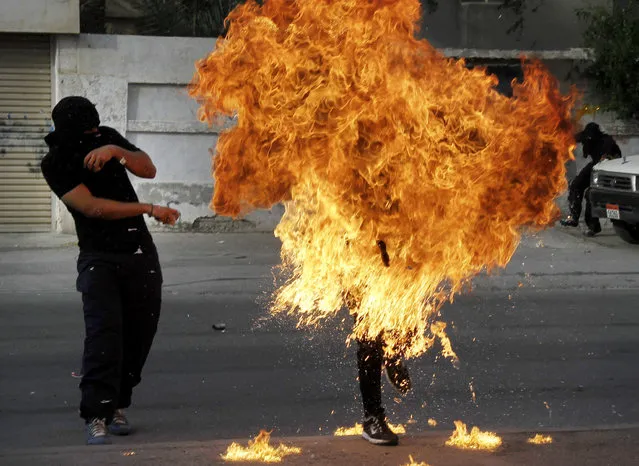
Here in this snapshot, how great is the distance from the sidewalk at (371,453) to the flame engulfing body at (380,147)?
0.56 metres

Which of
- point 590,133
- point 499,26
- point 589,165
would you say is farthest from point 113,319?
point 499,26

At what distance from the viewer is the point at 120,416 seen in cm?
594

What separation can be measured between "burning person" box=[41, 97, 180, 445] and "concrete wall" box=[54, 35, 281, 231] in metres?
9.56

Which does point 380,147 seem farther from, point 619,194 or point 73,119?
point 619,194

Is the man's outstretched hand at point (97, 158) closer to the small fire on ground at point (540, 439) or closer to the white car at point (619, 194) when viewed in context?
the small fire on ground at point (540, 439)

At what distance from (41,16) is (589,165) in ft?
26.8

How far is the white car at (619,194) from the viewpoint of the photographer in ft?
47.2

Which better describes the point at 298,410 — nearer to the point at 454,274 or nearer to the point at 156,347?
the point at 454,274

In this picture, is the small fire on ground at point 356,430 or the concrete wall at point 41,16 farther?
the concrete wall at point 41,16

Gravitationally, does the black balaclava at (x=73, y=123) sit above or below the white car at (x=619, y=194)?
above

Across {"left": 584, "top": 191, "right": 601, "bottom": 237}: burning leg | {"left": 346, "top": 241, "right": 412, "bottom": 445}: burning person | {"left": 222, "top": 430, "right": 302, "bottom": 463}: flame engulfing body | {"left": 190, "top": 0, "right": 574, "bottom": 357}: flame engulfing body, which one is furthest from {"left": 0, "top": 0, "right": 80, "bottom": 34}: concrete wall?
{"left": 222, "top": 430, "right": 302, "bottom": 463}: flame engulfing body

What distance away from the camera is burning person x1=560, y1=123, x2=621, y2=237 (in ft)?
51.8

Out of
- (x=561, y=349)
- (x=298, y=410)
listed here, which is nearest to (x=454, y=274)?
(x=298, y=410)

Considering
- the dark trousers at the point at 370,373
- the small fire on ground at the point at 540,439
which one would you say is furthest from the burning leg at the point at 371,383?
the small fire on ground at the point at 540,439
